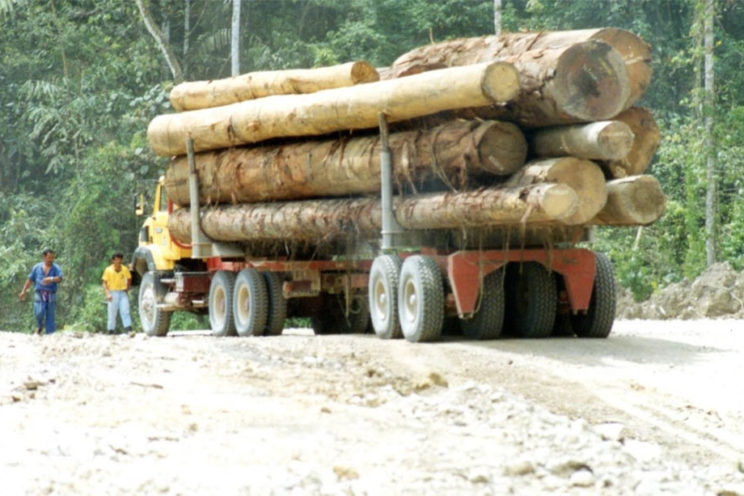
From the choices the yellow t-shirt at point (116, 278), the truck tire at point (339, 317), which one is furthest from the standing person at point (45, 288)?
the truck tire at point (339, 317)

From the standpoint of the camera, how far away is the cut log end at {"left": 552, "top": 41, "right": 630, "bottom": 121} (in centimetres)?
1520

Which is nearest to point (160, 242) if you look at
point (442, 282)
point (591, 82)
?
point (442, 282)

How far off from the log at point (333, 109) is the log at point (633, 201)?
1644 mm

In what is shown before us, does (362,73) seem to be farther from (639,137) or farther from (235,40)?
(235,40)

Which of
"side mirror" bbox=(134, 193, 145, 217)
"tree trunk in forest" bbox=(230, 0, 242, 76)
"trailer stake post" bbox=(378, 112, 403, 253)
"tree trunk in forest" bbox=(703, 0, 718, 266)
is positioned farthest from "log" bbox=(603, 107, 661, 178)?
"tree trunk in forest" bbox=(230, 0, 242, 76)

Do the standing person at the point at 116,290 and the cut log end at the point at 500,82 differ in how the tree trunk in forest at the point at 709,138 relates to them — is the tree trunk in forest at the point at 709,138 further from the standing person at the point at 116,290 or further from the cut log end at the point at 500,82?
the cut log end at the point at 500,82

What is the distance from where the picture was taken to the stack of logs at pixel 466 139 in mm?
14977

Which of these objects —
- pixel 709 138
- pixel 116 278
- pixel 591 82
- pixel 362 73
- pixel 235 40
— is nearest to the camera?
pixel 591 82

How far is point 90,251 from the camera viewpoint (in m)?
35.7

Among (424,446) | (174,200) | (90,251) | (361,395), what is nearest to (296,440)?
(424,446)

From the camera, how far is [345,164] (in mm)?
17734

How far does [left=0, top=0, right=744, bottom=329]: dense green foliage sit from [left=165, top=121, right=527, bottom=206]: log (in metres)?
9.84

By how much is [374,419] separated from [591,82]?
6630 millimetres

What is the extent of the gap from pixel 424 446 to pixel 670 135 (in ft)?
74.3
